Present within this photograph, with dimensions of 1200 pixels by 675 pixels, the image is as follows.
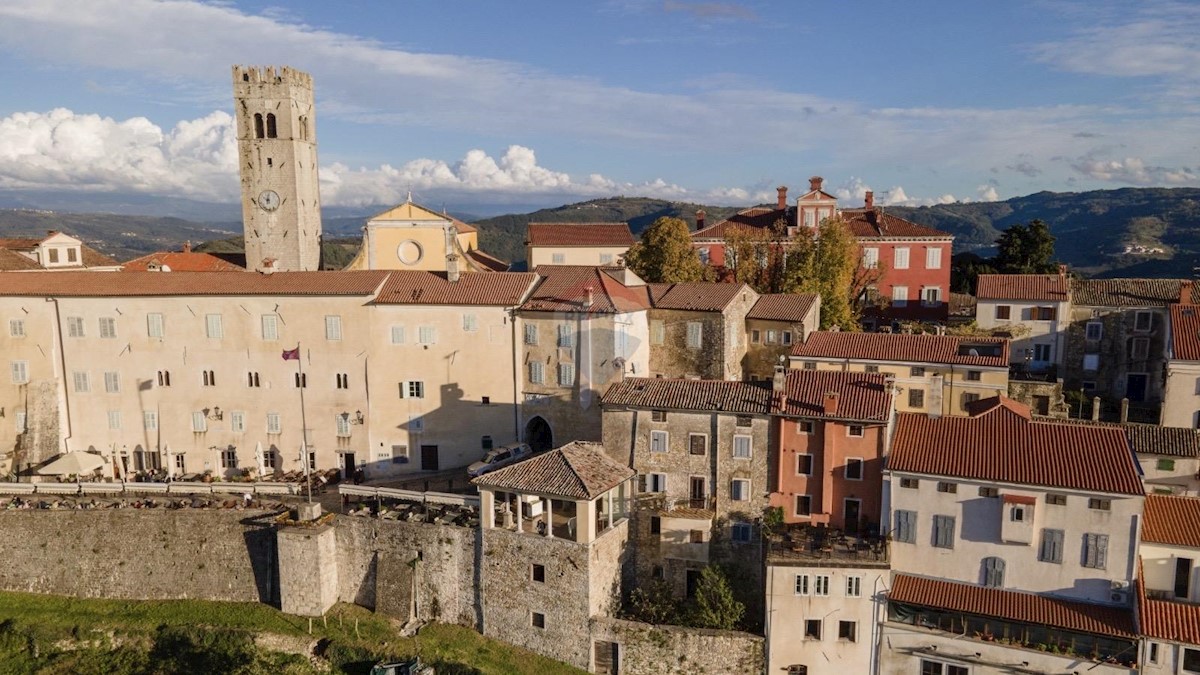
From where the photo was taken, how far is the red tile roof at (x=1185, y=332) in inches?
1821

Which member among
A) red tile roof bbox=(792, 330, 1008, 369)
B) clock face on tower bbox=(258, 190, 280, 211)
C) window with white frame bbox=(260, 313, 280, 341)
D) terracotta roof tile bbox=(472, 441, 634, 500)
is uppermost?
clock face on tower bbox=(258, 190, 280, 211)

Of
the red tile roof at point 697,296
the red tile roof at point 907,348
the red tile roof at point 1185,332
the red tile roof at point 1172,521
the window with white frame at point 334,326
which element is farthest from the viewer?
the red tile roof at point 697,296

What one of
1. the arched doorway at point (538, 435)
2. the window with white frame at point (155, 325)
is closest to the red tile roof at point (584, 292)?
the arched doorway at point (538, 435)

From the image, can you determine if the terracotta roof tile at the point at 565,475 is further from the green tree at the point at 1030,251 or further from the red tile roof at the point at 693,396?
the green tree at the point at 1030,251

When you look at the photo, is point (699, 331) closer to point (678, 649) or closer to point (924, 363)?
point (924, 363)

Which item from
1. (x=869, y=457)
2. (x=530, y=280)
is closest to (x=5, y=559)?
(x=530, y=280)

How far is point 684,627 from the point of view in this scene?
37.2m

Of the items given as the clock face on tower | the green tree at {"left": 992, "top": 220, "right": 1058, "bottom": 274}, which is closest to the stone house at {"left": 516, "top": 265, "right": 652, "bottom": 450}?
the clock face on tower

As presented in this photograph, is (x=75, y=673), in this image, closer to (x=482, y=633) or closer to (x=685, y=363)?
(x=482, y=633)

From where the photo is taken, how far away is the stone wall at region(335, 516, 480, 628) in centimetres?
4016

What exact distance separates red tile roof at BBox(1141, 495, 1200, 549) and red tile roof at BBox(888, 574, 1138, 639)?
12.6ft

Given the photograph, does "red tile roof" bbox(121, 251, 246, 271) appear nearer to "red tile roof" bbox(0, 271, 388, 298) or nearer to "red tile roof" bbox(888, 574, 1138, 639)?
"red tile roof" bbox(0, 271, 388, 298)

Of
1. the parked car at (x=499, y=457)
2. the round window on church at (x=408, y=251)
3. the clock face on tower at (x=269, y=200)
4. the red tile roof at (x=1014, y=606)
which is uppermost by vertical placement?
the clock face on tower at (x=269, y=200)

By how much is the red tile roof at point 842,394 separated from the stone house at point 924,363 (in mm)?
6959
